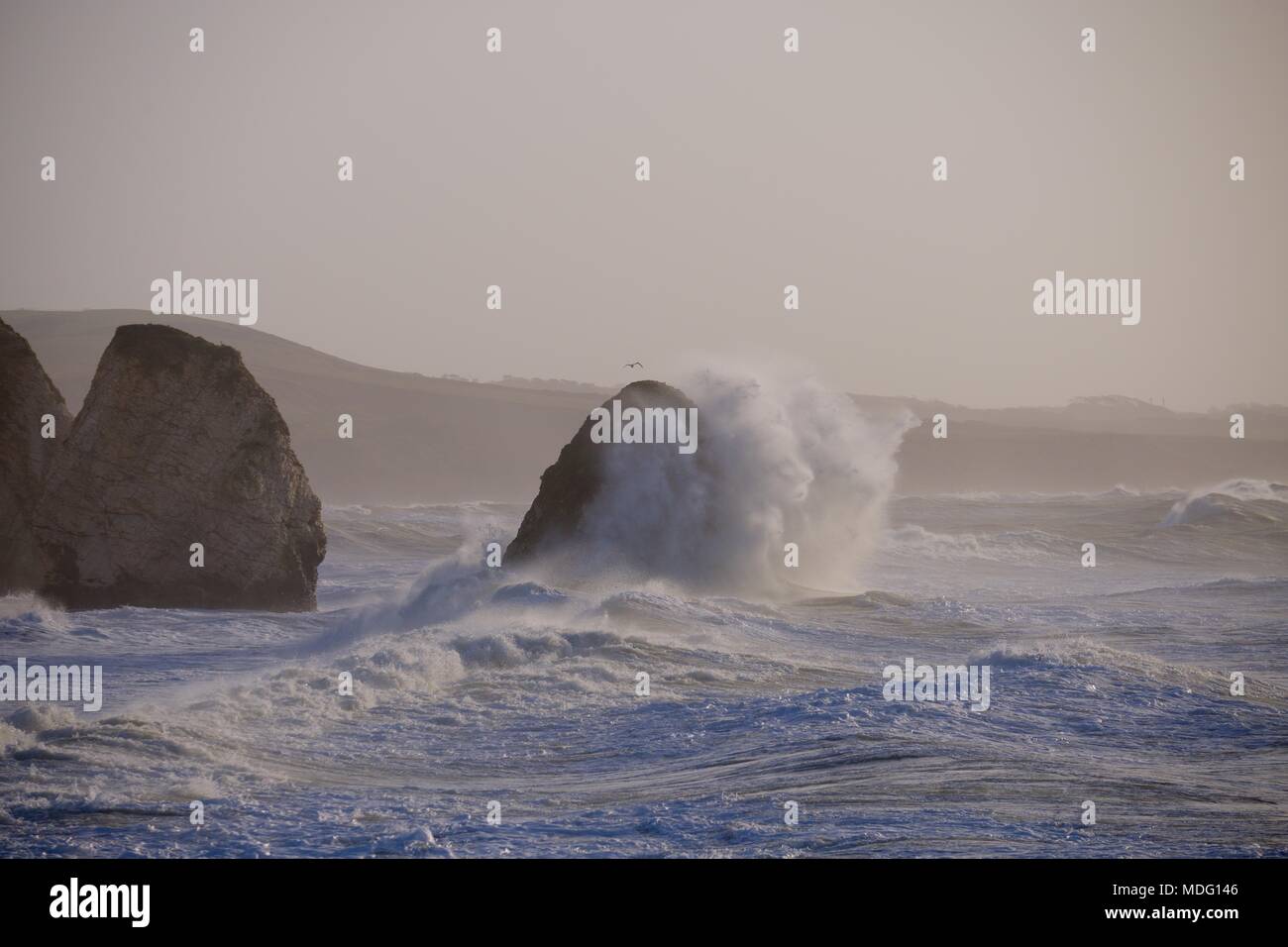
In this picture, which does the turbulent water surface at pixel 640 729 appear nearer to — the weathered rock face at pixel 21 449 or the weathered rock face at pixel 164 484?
the weathered rock face at pixel 164 484

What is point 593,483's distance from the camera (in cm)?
2214

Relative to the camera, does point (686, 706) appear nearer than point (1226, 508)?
Yes

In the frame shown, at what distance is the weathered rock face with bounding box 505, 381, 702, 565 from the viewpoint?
71.0 feet

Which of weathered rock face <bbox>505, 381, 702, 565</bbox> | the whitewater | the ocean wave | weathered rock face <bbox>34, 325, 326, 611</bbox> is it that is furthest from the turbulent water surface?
the ocean wave

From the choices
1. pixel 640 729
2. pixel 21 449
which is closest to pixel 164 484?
pixel 21 449

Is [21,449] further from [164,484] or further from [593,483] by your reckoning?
[593,483]

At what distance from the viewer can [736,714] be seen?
11742mm

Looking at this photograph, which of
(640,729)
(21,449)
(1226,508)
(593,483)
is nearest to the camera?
(640,729)

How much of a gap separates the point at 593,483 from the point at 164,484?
6784 mm

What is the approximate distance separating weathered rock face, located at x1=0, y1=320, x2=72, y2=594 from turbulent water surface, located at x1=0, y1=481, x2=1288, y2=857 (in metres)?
1.28

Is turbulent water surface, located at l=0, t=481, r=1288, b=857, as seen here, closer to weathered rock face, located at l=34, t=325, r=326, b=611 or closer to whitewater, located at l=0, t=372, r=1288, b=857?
whitewater, located at l=0, t=372, r=1288, b=857

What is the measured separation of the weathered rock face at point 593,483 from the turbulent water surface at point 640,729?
106cm

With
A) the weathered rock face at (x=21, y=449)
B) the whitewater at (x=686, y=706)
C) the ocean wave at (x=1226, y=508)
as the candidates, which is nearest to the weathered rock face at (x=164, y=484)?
the whitewater at (x=686, y=706)
